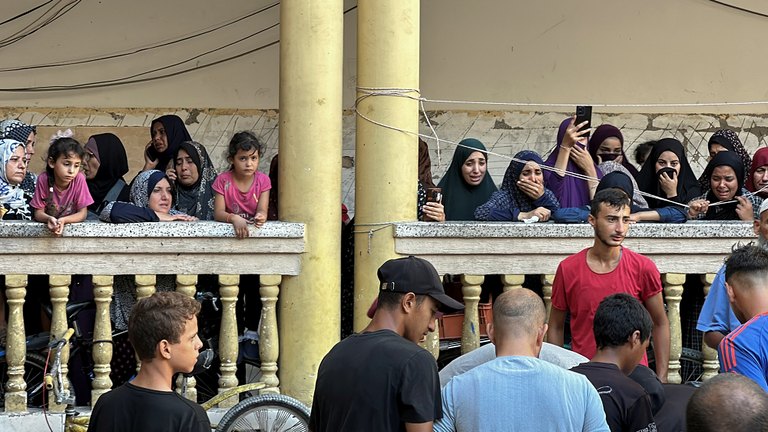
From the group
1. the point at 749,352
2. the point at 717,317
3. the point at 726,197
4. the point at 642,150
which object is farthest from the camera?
the point at 642,150

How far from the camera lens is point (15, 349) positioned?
4.16 meters

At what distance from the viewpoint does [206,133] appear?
309 inches

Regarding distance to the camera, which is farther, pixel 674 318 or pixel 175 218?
pixel 175 218

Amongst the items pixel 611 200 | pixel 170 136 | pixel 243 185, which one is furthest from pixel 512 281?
pixel 170 136

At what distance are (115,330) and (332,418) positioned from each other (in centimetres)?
236

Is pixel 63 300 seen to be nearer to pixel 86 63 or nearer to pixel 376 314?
pixel 376 314

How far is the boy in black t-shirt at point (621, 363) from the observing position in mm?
2783

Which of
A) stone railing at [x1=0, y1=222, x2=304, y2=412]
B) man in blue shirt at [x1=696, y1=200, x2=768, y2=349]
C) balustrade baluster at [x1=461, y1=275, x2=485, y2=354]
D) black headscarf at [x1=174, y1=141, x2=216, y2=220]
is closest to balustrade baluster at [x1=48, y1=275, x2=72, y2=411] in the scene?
stone railing at [x1=0, y1=222, x2=304, y2=412]

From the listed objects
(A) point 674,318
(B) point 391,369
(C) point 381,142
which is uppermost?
(C) point 381,142

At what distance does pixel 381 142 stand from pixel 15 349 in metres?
2.25

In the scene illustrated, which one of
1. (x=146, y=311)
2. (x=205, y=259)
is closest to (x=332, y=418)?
(x=146, y=311)

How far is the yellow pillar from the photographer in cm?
459

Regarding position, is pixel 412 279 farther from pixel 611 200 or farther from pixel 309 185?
pixel 309 185

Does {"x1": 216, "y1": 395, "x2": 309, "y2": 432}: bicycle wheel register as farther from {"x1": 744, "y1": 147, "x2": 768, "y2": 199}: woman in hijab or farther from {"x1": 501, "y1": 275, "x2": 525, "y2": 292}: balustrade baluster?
{"x1": 744, "y1": 147, "x2": 768, "y2": 199}: woman in hijab
